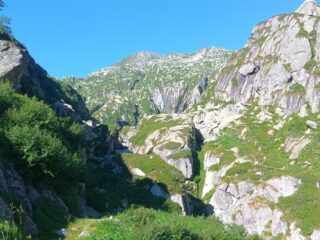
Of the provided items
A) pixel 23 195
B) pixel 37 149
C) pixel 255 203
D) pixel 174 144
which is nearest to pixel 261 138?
pixel 174 144

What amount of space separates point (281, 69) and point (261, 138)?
3495 cm

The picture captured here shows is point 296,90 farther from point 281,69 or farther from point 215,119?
point 215,119

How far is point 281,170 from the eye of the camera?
81312mm

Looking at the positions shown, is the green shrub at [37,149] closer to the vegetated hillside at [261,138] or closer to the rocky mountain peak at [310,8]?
the vegetated hillside at [261,138]

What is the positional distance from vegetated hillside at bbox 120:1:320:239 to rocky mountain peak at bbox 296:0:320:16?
0.45 meters

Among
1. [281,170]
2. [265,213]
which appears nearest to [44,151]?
[265,213]

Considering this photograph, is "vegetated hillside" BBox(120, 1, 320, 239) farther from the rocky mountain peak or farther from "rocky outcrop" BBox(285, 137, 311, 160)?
the rocky mountain peak

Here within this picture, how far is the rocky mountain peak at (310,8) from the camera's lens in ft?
528

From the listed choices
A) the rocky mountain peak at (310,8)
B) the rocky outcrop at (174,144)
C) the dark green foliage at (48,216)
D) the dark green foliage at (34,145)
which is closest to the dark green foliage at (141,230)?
the dark green foliage at (48,216)

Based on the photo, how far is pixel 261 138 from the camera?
104 m

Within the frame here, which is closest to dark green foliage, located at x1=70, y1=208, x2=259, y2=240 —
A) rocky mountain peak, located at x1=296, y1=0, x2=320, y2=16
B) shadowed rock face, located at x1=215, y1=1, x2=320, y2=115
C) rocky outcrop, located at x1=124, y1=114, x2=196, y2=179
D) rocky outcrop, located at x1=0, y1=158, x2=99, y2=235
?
rocky outcrop, located at x1=0, y1=158, x2=99, y2=235

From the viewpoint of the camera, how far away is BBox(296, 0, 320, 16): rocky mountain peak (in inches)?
6339

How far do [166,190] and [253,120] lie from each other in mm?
48590

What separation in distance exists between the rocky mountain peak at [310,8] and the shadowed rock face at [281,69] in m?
0.45
